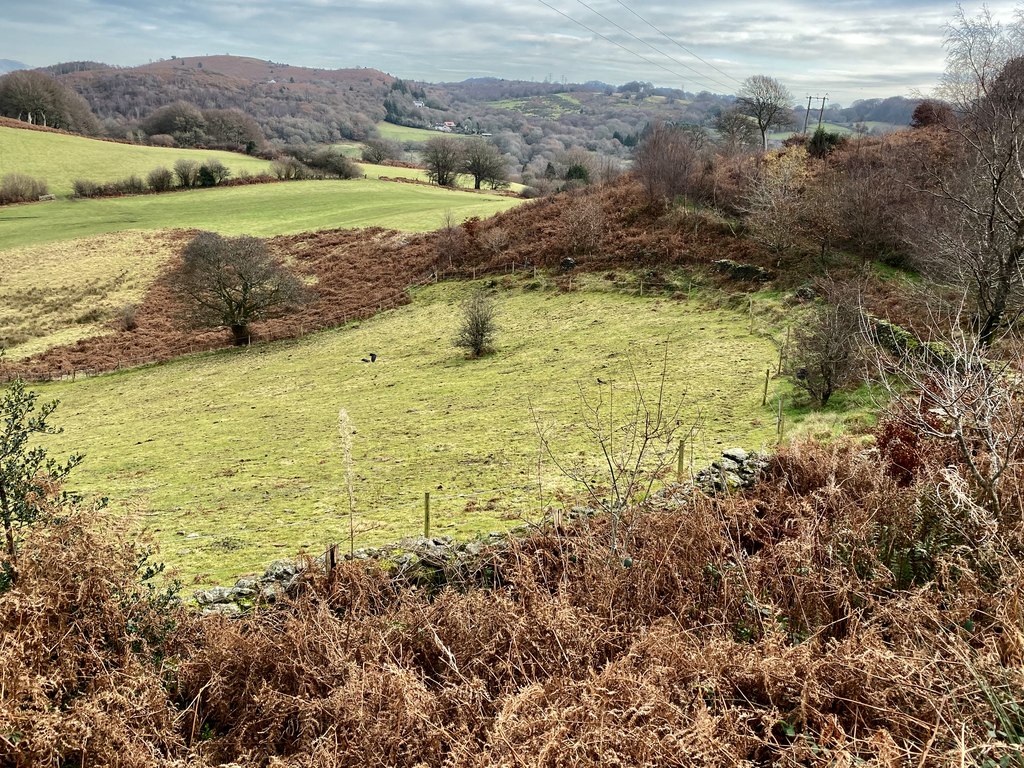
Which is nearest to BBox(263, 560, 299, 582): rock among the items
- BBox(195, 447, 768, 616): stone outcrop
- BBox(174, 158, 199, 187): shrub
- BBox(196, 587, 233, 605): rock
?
BBox(195, 447, 768, 616): stone outcrop

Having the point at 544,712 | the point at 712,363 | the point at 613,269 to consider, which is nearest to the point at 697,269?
the point at 613,269

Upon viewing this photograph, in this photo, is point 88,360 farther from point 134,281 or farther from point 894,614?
point 894,614

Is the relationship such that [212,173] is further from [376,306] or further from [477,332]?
[477,332]

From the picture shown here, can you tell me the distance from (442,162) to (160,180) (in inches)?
1515

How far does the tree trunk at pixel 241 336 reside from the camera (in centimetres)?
3830

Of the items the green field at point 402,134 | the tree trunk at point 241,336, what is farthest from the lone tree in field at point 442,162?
the green field at point 402,134

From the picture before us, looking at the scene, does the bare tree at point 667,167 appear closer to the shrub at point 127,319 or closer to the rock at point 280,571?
the shrub at point 127,319

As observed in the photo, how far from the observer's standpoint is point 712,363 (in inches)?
936

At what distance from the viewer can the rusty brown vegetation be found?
178 inches

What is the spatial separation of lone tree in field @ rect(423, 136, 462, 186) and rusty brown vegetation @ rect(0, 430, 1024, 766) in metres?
92.8

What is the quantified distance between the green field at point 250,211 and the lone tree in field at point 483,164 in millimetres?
16286

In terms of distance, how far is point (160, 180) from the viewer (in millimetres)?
79812

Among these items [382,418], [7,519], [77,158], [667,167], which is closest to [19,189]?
[77,158]

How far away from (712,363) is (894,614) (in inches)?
750
